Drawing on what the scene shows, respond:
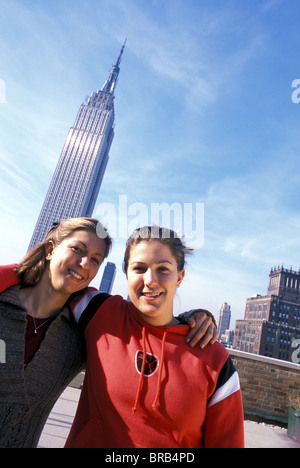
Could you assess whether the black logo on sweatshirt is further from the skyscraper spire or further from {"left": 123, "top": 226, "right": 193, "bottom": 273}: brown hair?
the skyscraper spire

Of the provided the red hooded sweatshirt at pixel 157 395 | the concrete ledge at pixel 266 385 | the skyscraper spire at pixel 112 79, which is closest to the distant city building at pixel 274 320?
the concrete ledge at pixel 266 385

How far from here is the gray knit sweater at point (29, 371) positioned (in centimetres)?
133

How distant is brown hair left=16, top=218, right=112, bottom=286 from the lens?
5.62 ft

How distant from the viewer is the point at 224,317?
17612cm

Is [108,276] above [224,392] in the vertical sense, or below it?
above

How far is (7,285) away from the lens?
61.6 inches

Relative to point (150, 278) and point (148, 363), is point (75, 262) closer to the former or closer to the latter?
point (150, 278)

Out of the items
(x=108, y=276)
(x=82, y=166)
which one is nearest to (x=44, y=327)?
(x=82, y=166)

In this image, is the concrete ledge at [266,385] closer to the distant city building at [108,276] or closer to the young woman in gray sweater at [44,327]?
the young woman in gray sweater at [44,327]

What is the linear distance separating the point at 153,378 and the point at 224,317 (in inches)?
7448

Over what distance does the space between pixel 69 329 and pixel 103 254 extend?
0.52 metres

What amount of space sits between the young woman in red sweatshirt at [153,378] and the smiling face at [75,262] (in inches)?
9.3

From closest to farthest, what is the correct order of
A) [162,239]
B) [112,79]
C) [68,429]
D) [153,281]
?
[153,281]
[162,239]
[68,429]
[112,79]

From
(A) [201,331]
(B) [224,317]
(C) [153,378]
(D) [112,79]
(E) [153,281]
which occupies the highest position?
(D) [112,79]
